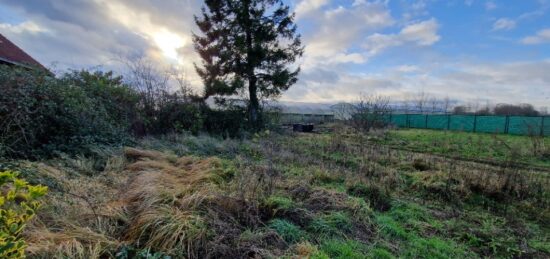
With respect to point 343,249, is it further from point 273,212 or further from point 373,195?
point 373,195

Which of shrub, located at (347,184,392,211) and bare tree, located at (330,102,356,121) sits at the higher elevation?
bare tree, located at (330,102,356,121)

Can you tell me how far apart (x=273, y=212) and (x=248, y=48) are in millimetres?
10103

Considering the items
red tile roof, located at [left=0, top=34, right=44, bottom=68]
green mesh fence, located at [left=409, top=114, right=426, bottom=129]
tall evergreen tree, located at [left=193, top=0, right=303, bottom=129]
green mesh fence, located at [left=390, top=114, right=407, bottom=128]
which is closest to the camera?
red tile roof, located at [left=0, top=34, right=44, bottom=68]

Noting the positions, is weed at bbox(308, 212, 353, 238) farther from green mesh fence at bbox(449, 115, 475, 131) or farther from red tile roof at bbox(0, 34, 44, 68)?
green mesh fence at bbox(449, 115, 475, 131)

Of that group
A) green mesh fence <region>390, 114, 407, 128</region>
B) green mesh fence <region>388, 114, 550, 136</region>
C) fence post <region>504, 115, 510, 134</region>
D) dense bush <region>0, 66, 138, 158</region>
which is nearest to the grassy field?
dense bush <region>0, 66, 138, 158</region>

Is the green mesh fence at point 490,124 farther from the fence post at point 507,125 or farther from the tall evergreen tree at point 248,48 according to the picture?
the tall evergreen tree at point 248,48

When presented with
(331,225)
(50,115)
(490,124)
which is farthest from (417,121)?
(50,115)

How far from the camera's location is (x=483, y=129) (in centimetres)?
2120

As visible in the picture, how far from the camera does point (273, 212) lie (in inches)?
125

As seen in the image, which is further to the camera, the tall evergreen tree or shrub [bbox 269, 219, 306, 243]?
the tall evergreen tree

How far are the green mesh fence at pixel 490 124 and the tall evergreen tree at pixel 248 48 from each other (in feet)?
52.5

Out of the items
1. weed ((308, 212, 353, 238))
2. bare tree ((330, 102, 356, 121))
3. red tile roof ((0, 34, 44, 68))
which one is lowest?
weed ((308, 212, 353, 238))

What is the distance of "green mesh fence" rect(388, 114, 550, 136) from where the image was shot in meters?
17.3

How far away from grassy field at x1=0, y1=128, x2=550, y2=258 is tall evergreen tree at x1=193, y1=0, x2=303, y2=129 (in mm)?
7281
